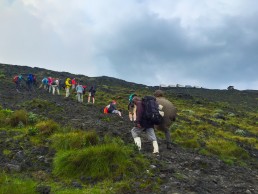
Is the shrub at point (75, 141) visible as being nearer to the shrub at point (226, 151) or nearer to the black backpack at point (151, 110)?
the black backpack at point (151, 110)

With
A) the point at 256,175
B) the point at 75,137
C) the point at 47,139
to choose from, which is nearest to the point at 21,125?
the point at 47,139

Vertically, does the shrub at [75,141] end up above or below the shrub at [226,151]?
above

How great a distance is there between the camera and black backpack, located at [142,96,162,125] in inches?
456

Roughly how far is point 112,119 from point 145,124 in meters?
9.81

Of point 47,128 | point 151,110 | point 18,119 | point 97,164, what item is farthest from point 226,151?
point 18,119

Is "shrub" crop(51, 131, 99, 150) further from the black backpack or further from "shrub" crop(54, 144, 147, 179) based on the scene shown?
the black backpack

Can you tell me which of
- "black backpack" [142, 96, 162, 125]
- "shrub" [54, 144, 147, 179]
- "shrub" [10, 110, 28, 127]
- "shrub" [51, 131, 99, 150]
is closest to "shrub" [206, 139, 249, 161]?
"black backpack" [142, 96, 162, 125]

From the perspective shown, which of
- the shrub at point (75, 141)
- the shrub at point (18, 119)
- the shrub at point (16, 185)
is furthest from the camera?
the shrub at point (18, 119)

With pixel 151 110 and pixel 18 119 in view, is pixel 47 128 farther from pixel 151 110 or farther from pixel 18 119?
pixel 151 110

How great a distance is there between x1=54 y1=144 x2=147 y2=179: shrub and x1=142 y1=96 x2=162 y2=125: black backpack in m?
2.02

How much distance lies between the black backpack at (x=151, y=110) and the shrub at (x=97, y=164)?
202 cm

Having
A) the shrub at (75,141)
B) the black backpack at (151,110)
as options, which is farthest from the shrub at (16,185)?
the black backpack at (151,110)

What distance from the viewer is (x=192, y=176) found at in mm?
10000

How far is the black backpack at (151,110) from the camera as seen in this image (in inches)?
456
